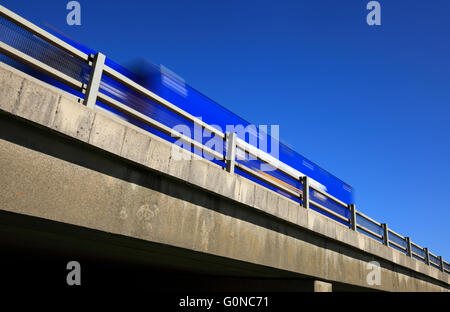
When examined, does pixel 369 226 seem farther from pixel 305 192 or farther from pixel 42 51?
pixel 42 51

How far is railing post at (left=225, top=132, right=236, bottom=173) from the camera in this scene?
21.1 feet

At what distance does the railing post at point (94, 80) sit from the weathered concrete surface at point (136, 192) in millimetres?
184

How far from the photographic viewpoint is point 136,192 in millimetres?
4758

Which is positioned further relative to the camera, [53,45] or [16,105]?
[53,45]

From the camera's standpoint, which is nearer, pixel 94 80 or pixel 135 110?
pixel 94 80

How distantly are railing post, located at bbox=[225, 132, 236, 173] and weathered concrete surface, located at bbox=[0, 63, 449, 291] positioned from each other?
314 mm

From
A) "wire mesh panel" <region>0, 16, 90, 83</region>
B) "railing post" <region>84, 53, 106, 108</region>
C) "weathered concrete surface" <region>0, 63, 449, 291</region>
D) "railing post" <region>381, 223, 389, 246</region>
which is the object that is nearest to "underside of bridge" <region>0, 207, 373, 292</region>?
"weathered concrete surface" <region>0, 63, 449, 291</region>

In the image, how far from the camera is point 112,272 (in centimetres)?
1048

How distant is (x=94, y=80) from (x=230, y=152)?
2830mm

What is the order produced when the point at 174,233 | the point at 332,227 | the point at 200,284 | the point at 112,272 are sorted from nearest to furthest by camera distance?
1. the point at 174,233
2. the point at 332,227
3. the point at 200,284
4. the point at 112,272

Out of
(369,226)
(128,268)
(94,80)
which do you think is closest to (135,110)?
(94,80)
